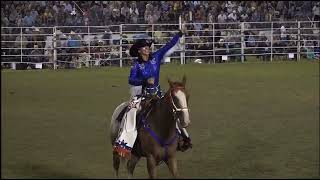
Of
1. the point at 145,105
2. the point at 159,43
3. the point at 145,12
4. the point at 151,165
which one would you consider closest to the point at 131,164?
the point at 151,165

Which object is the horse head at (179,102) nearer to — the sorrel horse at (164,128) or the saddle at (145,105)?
the sorrel horse at (164,128)

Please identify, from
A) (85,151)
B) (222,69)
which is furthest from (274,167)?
(222,69)

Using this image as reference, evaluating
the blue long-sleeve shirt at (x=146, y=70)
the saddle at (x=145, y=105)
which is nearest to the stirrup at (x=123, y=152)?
the saddle at (x=145, y=105)

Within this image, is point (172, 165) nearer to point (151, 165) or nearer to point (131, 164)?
point (151, 165)

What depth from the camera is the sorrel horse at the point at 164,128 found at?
22.8ft

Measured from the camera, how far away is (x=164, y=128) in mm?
7258

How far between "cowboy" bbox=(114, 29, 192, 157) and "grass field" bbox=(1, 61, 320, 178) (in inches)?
19.2

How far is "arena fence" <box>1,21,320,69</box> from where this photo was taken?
2442cm

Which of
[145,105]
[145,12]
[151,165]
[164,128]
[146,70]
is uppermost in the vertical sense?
[145,12]

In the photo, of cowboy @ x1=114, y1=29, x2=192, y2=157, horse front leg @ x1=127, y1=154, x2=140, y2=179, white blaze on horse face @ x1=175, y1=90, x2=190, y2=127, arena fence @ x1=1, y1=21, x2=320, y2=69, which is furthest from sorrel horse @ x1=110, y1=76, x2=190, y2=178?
arena fence @ x1=1, y1=21, x2=320, y2=69

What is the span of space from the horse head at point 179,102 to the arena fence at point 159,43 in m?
17.2

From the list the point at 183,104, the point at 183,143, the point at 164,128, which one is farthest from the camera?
the point at 183,143

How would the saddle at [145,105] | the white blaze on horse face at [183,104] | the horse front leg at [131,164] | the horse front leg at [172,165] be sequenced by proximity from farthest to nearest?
the horse front leg at [131,164] < the saddle at [145,105] < the horse front leg at [172,165] < the white blaze on horse face at [183,104]

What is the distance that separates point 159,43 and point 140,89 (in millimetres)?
18836
